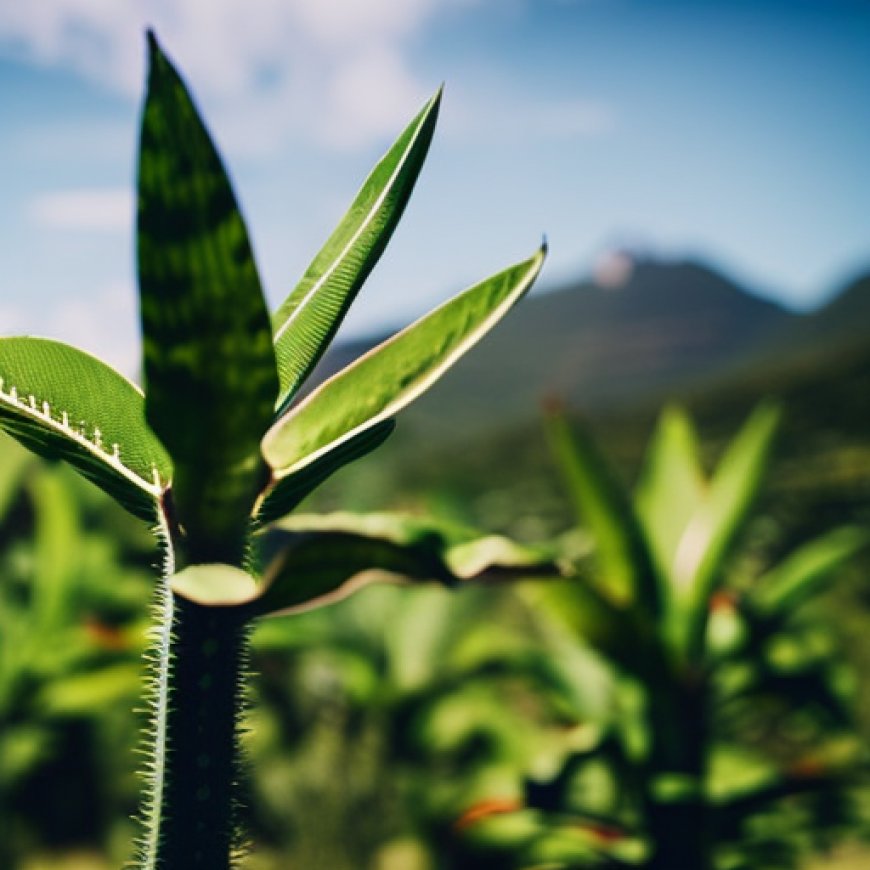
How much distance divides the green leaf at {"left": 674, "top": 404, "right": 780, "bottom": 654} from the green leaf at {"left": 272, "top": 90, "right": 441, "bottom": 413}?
38.6 inches

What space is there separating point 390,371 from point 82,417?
0.43 ft

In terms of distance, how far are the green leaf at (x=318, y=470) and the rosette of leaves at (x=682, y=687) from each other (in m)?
0.69

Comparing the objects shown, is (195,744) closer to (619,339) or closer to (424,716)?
(424,716)

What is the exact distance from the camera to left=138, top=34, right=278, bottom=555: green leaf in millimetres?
305

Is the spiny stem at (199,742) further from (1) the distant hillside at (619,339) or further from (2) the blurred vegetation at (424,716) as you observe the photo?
(1) the distant hillside at (619,339)

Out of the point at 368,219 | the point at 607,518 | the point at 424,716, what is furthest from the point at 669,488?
the point at 368,219

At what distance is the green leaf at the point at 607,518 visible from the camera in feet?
4.01

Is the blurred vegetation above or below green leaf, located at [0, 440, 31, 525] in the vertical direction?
below

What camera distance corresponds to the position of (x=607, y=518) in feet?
4.02

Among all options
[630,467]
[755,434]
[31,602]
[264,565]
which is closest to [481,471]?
[630,467]

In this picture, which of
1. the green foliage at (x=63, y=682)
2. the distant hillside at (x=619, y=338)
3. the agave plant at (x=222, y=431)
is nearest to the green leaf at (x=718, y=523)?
the agave plant at (x=222, y=431)

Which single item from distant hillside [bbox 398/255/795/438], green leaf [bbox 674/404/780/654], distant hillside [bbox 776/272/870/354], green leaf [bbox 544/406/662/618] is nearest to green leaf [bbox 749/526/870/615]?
green leaf [bbox 674/404/780/654]

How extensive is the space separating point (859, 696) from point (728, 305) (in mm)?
40695

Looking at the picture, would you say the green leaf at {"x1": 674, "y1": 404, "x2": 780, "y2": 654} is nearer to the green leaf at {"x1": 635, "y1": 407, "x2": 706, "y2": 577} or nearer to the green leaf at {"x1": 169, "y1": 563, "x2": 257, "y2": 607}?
the green leaf at {"x1": 635, "y1": 407, "x2": 706, "y2": 577}
